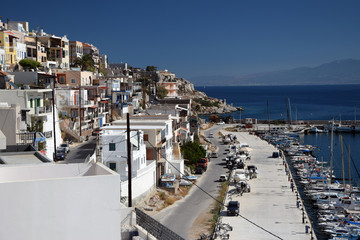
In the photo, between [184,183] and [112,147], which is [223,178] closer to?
[184,183]

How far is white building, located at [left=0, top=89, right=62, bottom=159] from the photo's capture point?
34625 millimetres

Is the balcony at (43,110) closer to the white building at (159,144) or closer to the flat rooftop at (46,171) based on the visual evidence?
the white building at (159,144)

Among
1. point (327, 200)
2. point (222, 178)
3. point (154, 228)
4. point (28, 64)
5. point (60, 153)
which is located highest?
point (28, 64)

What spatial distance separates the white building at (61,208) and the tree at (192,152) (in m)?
44.0

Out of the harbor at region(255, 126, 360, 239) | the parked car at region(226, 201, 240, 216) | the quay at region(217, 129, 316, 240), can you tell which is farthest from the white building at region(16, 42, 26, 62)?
the harbor at region(255, 126, 360, 239)

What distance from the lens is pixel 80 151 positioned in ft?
130

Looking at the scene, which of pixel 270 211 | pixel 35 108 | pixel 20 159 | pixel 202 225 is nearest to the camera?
pixel 20 159

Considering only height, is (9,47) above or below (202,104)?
above

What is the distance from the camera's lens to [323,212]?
1519 inches

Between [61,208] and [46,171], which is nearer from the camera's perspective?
[61,208]

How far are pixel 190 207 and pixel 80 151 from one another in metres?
10.8

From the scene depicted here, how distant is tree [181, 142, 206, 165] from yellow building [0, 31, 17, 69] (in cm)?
2226

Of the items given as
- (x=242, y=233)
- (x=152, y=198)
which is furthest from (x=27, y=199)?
(x=152, y=198)

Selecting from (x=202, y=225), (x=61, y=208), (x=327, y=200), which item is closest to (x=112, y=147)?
(x=202, y=225)
